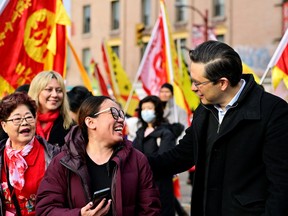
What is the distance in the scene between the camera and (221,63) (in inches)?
138

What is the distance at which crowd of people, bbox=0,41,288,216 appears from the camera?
3.46 metres

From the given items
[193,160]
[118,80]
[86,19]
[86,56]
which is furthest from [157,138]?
[86,19]

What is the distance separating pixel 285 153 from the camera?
3398mm

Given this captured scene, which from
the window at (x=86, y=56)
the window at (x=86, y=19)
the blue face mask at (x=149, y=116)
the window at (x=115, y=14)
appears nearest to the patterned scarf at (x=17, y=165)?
the blue face mask at (x=149, y=116)

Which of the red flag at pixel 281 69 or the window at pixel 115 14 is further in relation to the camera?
the window at pixel 115 14

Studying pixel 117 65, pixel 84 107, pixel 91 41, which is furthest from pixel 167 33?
pixel 91 41

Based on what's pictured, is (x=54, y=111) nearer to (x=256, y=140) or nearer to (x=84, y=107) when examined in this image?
(x=84, y=107)

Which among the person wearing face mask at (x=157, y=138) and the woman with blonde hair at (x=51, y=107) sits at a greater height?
the woman with blonde hair at (x=51, y=107)

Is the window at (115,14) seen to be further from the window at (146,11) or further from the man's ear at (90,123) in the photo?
the man's ear at (90,123)

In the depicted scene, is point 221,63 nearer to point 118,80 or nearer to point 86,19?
point 118,80

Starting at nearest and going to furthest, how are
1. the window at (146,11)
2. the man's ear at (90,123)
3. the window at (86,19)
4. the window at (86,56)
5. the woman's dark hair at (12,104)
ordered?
the man's ear at (90,123)
the woman's dark hair at (12,104)
the window at (146,11)
the window at (86,56)
the window at (86,19)

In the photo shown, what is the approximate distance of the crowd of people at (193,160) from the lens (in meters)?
3.46

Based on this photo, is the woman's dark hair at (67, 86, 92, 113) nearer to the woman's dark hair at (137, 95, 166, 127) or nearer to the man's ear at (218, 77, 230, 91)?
the woman's dark hair at (137, 95, 166, 127)

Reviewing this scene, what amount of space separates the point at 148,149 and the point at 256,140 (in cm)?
370
